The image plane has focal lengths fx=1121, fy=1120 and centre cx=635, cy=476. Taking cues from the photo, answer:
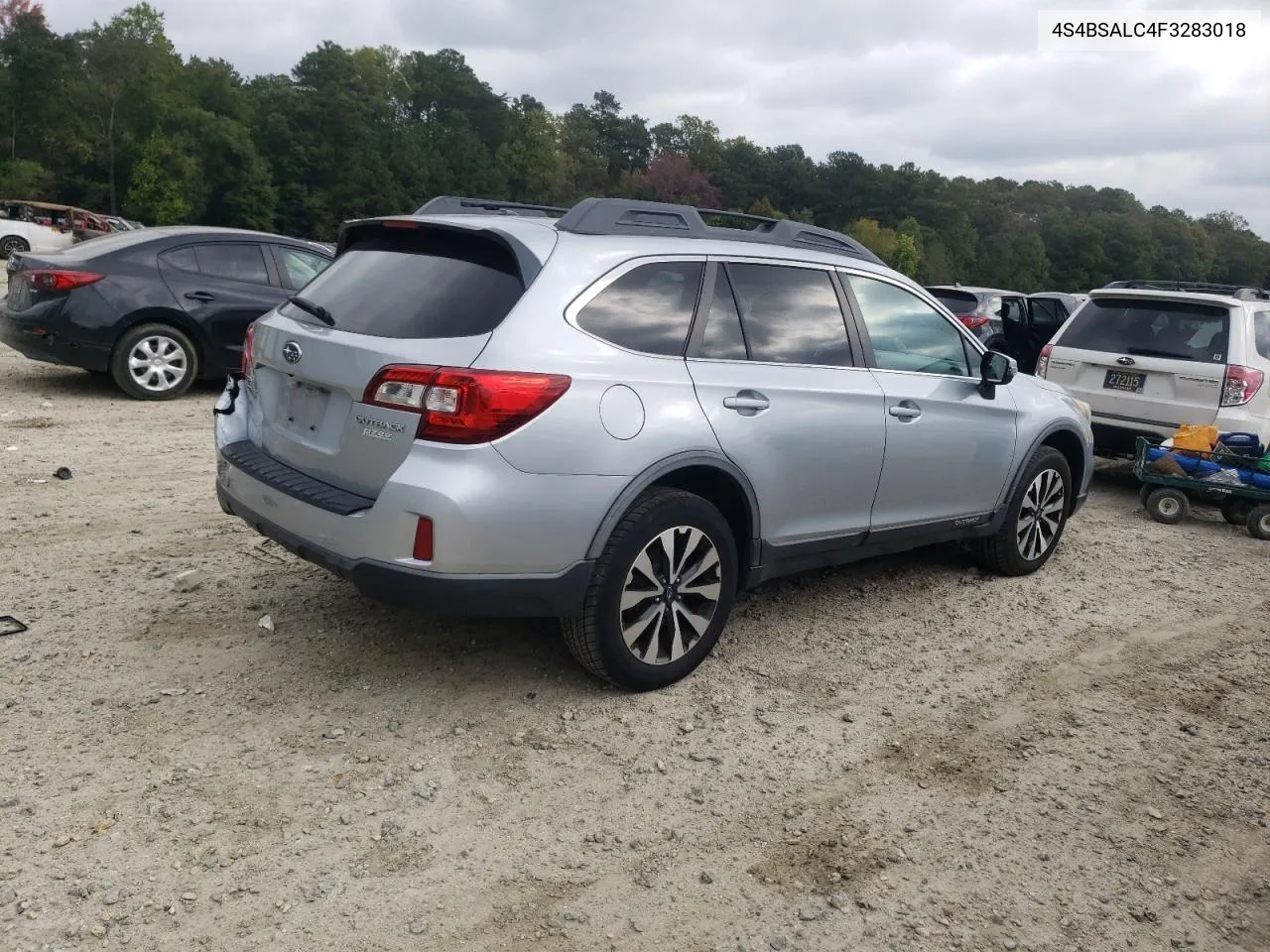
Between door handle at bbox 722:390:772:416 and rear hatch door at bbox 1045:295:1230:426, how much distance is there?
533cm

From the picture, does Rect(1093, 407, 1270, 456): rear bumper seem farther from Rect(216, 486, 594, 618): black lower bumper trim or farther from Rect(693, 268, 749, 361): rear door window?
Rect(216, 486, 594, 618): black lower bumper trim

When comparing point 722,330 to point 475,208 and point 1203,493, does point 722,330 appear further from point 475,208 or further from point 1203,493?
point 1203,493

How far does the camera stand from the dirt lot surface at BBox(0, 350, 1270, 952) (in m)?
3.04

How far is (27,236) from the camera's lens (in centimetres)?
3278

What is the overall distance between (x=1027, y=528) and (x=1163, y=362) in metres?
3.19

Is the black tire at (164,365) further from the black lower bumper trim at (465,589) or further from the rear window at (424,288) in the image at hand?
the black lower bumper trim at (465,589)

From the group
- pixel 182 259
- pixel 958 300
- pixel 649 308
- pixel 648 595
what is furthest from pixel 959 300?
pixel 648 595

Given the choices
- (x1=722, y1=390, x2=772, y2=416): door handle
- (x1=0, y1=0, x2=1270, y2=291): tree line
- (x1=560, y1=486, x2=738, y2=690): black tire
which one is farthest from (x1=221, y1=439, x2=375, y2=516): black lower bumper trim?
(x1=0, y1=0, x2=1270, y2=291): tree line

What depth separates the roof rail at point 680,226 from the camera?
437cm

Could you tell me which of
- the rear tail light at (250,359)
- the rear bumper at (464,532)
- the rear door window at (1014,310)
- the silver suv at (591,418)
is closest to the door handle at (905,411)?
the silver suv at (591,418)

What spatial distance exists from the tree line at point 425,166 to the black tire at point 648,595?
212 ft

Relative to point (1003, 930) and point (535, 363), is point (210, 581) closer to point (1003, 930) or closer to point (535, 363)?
point (535, 363)

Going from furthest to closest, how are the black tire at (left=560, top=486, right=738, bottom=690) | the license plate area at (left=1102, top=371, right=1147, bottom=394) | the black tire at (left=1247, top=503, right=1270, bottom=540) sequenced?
the license plate area at (left=1102, top=371, right=1147, bottom=394)
the black tire at (left=1247, top=503, right=1270, bottom=540)
the black tire at (left=560, top=486, right=738, bottom=690)

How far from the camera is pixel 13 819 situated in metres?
3.27
